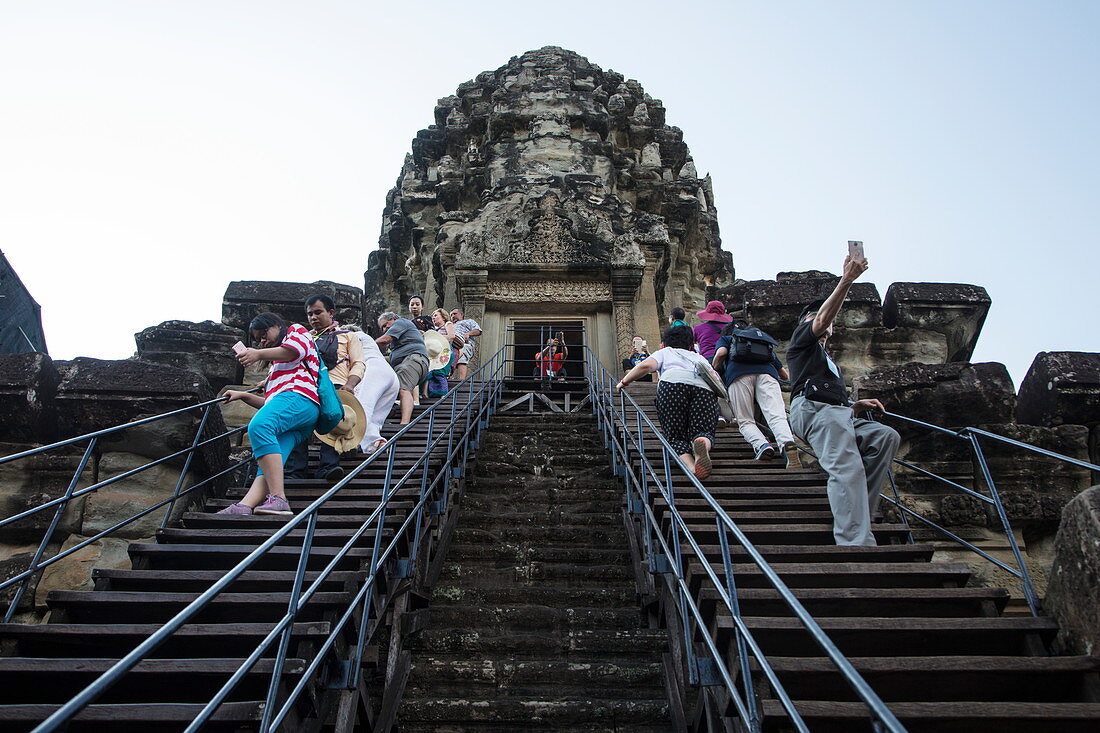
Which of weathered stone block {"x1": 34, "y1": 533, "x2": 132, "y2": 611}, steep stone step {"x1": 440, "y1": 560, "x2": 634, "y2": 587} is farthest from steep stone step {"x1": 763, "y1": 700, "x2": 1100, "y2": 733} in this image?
weathered stone block {"x1": 34, "y1": 533, "x2": 132, "y2": 611}

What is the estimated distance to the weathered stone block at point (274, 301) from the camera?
28.3 feet

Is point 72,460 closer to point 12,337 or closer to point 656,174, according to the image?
point 12,337

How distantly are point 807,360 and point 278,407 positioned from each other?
11.2 ft

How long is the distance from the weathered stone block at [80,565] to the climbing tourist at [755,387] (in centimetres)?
467

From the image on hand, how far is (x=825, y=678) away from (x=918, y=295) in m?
6.55

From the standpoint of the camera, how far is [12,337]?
12.8 metres

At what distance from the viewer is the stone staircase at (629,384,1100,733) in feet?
8.73

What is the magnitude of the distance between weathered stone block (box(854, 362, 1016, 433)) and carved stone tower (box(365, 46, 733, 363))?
517cm

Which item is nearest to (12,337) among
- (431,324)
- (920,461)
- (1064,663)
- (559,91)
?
(431,324)

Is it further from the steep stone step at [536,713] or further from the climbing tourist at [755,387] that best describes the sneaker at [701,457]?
the steep stone step at [536,713]

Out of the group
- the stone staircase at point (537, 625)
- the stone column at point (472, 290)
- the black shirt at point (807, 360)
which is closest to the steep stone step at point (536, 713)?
the stone staircase at point (537, 625)

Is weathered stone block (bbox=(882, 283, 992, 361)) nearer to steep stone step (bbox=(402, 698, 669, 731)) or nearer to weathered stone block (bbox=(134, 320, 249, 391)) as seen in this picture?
steep stone step (bbox=(402, 698, 669, 731))

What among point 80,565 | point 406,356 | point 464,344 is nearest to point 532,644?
point 80,565

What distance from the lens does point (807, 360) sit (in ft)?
15.2
